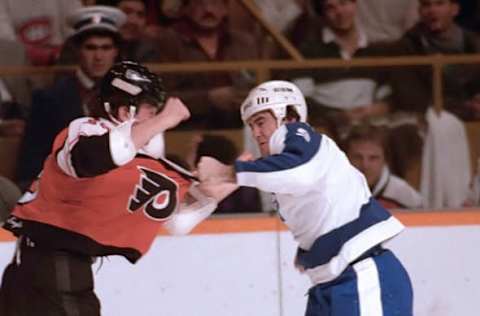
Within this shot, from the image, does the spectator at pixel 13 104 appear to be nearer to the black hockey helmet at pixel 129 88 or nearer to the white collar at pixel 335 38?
the white collar at pixel 335 38

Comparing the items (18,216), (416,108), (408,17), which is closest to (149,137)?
(18,216)

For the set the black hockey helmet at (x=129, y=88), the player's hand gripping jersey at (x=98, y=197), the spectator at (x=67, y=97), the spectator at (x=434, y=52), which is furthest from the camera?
the spectator at (x=434, y=52)

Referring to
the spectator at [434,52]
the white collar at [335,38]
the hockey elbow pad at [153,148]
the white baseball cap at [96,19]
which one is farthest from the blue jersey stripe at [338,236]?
the white collar at [335,38]

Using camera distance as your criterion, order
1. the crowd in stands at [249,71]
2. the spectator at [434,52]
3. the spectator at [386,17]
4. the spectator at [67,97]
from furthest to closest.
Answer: the spectator at [386,17] → the spectator at [434,52] → the crowd in stands at [249,71] → the spectator at [67,97]

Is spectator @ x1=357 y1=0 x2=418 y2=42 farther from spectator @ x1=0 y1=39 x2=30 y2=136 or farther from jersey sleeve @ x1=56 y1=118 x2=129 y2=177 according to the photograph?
jersey sleeve @ x1=56 y1=118 x2=129 y2=177

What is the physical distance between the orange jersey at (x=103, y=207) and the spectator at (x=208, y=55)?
150cm

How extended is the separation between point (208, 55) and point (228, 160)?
25.2 inches

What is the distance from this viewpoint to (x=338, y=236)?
5.13 metres

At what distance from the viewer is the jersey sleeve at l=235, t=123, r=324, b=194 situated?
4.91 m

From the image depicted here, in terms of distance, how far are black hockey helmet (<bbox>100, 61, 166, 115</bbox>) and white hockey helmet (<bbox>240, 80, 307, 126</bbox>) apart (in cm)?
28

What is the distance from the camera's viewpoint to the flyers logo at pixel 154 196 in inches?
212

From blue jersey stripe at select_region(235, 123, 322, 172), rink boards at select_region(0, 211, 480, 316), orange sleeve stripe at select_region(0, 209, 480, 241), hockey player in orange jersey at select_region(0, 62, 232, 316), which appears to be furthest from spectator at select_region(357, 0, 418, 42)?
blue jersey stripe at select_region(235, 123, 322, 172)

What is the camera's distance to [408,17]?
7.77m

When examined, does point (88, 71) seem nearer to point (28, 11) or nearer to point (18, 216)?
point (28, 11)
